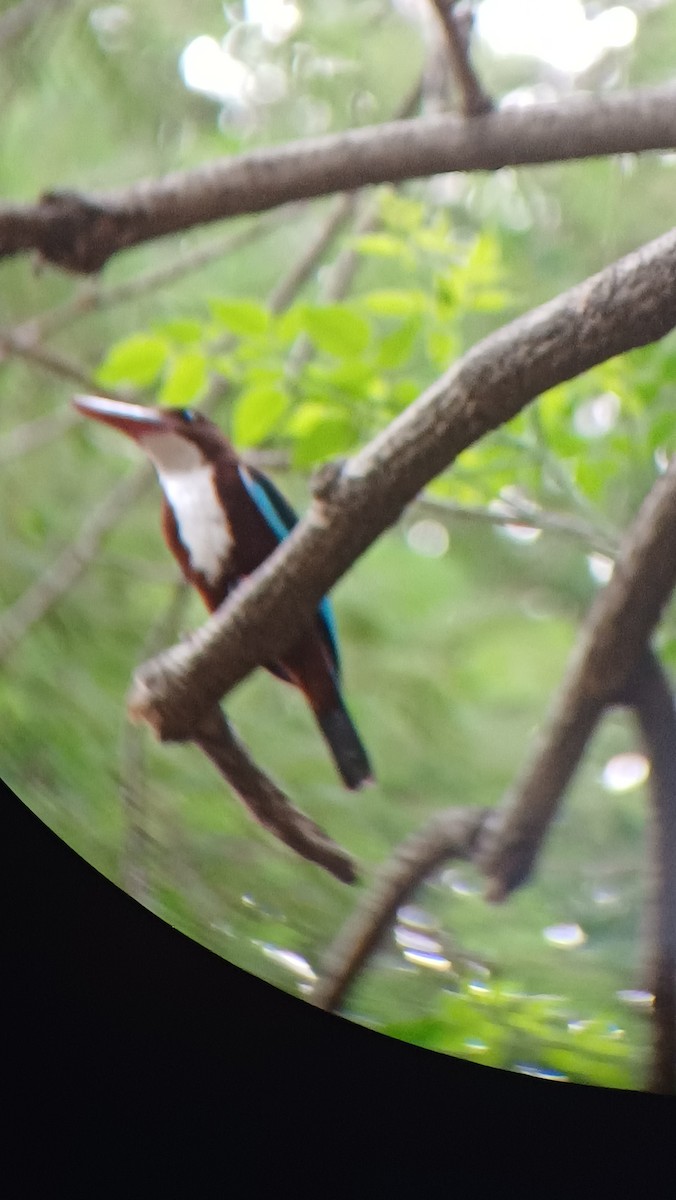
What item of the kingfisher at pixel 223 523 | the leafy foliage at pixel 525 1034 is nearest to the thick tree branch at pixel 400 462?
the kingfisher at pixel 223 523

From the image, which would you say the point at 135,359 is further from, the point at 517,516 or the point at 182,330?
the point at 517,516

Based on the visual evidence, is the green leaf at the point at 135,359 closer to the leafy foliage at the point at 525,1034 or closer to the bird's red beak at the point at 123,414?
the bird's red beak at the point at 123,414

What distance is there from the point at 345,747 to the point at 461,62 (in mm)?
195

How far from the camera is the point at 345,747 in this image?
1.08 feet

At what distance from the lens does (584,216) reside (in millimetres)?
289

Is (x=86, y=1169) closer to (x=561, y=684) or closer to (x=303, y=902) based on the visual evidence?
(x=303, y=902)

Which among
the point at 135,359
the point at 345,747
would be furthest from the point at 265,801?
the point at 135,359

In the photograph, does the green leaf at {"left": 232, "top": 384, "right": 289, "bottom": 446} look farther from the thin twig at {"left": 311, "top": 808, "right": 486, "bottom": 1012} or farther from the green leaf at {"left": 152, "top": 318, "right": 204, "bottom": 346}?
the thin twig at {"left": 311, "top": 808, "right": 486, "bottom": 1012}

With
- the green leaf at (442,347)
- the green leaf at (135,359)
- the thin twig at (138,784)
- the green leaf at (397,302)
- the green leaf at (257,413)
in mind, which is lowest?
the thin twig at (138,784)

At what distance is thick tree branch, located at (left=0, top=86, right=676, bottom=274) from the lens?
28 cm

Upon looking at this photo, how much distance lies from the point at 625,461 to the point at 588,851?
12 cm

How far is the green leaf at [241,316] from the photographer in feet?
1.02

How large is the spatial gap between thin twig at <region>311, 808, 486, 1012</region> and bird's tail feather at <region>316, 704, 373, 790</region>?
3 centimetres

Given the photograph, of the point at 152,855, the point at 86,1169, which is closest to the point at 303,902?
the point at 152,855
